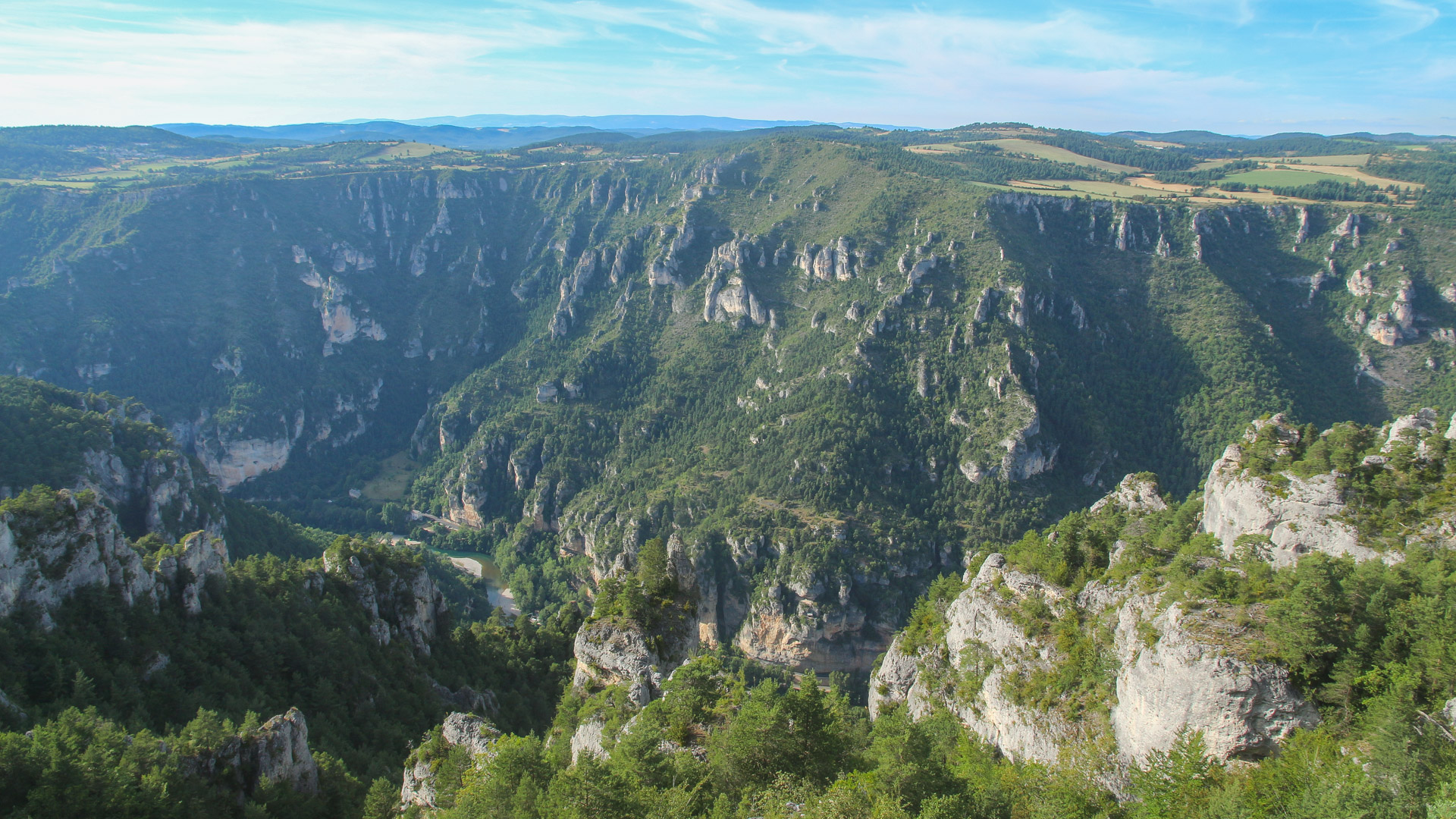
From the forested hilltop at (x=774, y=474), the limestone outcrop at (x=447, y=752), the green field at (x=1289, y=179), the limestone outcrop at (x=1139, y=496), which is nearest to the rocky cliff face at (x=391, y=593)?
the forested hilltop at (x=774, y=474)

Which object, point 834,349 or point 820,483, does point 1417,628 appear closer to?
point 820,483

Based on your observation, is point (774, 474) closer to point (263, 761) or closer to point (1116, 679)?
point (1116, 679)

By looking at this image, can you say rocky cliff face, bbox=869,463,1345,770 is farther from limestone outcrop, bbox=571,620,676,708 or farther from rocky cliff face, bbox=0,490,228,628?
rocky cliff face, bbox=0,490,228,628

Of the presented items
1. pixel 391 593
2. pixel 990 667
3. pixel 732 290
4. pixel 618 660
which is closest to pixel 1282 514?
pixel 990 667

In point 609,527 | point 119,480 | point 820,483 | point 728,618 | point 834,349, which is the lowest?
point 728,618

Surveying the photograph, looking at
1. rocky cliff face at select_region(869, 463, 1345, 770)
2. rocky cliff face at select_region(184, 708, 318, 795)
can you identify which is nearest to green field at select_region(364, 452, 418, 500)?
rocky cliff face at select_region(184, 708, 318, 795)

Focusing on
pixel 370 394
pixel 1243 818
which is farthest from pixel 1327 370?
pixel 370 394
